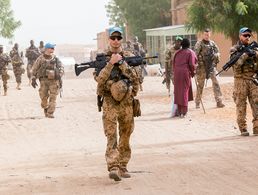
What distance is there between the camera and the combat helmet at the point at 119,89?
7.80 m

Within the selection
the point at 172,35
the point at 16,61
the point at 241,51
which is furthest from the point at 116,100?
the point at 172,35

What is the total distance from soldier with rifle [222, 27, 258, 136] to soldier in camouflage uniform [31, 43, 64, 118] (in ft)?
18.8

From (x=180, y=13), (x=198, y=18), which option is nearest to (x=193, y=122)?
(x=198, y=18)

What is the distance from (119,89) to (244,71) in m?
4.26

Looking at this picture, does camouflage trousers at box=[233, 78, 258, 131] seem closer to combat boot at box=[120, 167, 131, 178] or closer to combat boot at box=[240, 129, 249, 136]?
combat boot at box=[240, 129, 249, 136]

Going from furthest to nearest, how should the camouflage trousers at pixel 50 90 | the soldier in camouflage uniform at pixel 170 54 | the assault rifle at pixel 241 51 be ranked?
the camouflage trousers at pixel 50 90 < the soldier in camouflage uniform at pixel 170 54 < the assault rifle at pixel 241 51

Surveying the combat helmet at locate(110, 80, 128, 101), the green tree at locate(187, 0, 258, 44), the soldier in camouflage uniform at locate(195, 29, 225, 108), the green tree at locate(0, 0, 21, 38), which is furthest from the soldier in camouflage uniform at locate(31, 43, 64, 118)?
the green tree at locate(0, 0, 21, 38)

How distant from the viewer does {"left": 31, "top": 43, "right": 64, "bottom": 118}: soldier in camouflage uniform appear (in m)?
16.3

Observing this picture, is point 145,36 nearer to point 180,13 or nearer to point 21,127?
point 180,13

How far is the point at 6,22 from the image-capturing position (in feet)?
191

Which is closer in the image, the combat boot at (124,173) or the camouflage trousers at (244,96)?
the combat boot at (124,173)

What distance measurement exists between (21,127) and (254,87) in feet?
19.0

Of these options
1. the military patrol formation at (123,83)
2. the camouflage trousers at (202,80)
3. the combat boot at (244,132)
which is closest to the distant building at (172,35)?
the military patrol formation at (123,83)

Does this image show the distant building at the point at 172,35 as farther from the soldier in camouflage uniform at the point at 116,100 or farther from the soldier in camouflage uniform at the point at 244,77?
the soldier in camouflage uniform at the point at 116,100
